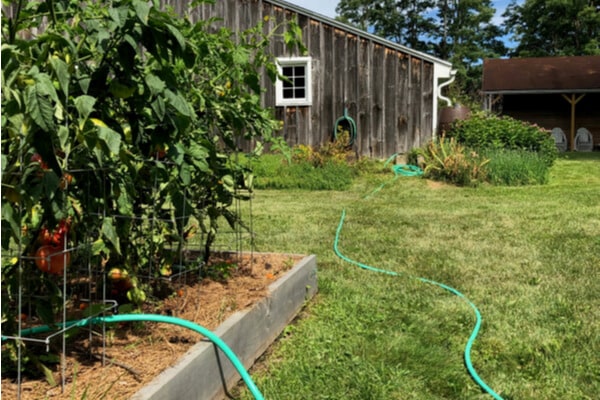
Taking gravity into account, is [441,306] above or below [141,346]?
below

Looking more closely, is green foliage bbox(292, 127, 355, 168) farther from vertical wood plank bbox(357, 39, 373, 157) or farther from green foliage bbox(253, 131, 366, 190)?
vertical wood plank bbox(357, 39, 373, 157)

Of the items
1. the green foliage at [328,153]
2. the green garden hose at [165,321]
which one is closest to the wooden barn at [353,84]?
the green foliage at [328,153]

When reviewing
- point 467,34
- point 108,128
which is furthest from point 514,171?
point 467,34

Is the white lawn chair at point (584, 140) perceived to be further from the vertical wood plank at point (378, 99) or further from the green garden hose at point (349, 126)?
the green garden hose at point (349, 126)

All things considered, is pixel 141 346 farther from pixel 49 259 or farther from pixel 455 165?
pixel 455 165

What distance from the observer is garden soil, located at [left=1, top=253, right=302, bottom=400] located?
6.11 feet

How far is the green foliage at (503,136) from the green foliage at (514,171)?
1.00 m

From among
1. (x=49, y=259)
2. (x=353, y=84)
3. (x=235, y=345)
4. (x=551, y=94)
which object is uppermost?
(x=551, y=94)

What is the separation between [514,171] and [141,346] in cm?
839

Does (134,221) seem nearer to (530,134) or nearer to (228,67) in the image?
(228,67)

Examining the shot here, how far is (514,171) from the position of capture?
30.9 ft

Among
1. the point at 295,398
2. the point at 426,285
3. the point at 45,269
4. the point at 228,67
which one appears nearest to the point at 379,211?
the point at 426,285

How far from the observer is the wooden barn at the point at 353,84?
38.6 ft

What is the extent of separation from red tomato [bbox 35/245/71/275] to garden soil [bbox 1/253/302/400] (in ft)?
1.09
